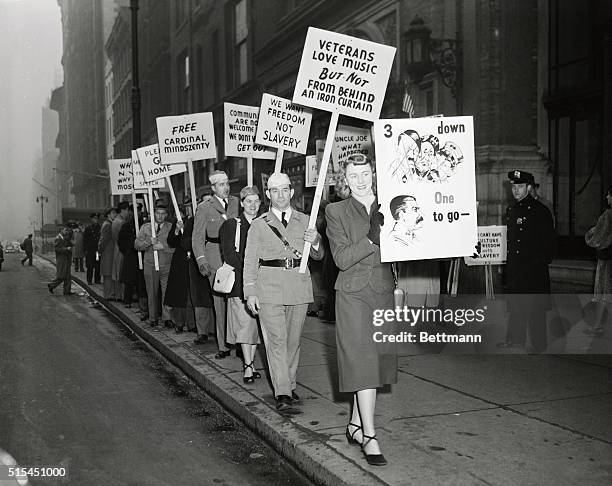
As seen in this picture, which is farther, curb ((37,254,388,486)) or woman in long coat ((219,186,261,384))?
woman in long coat ((219,186,261,384))

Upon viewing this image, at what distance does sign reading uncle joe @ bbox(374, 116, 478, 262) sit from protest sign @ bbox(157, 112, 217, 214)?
Result: 5.84m

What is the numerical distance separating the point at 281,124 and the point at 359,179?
3.57 metres

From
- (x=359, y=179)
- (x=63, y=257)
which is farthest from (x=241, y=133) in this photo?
(x=63, y=257)

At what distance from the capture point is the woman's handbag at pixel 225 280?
705cm

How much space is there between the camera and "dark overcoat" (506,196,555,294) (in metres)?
7.64

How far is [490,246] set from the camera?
9945 mm

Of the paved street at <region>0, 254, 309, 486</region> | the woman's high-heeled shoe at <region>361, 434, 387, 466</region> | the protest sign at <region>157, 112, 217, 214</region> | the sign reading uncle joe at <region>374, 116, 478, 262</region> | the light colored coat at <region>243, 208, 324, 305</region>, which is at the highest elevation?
the protest sign at <region>157, 112, 217, 214</region>

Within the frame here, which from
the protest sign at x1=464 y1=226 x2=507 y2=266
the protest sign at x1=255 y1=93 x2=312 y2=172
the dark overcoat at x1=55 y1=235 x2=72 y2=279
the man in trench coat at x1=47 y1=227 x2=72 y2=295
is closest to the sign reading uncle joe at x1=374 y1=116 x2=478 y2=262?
the protest sign at x1=255 y1=93 x2=312 y2=172

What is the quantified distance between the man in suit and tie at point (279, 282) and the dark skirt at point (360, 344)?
1238 millimetres

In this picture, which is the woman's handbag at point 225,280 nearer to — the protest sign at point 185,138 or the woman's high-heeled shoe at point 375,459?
the woman's high-heeled shoe at point 375,459

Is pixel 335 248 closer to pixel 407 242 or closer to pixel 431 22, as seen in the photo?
A: pixel 407 242

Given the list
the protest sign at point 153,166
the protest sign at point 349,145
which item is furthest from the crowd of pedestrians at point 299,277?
the protest sign at point 349,145

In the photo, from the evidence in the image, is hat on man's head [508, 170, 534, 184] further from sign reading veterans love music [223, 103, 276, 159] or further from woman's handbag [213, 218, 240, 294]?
sign reading veterans love music [223, 103, 276, 159]

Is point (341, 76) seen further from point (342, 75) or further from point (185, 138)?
point (185, 138)
